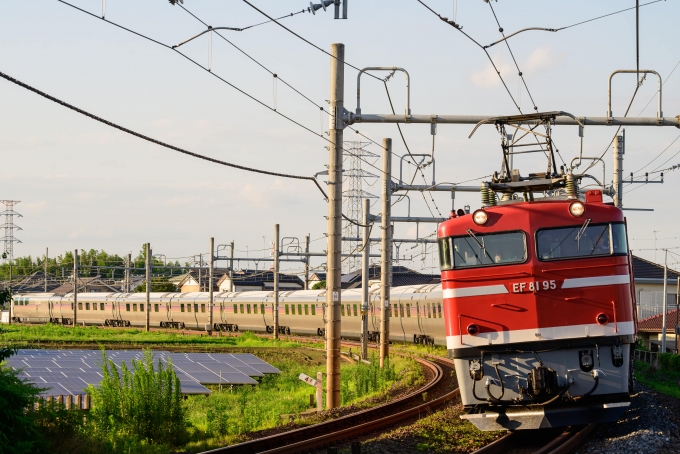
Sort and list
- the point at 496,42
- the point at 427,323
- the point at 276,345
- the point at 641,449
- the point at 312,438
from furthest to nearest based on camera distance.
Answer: the point at 276,345
the point at 427,323
the point at 496,42
the point at 312,438
the point at 641,449

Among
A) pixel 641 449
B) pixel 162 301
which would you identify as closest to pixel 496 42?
pixel 641 449

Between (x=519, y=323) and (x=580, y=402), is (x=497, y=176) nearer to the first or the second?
(x=519, y=323)

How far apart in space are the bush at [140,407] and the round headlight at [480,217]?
6753 mm

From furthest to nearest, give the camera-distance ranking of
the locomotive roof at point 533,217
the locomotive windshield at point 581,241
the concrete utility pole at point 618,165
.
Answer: the concrete utility pole at point 618,165 < the locomotive roof at point 533,217 < the locomotive windshield at point 581,241

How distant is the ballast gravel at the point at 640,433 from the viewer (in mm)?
12570

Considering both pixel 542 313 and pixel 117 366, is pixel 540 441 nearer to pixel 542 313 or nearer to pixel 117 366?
pixel 542 313

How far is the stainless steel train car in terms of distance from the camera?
39.2 m

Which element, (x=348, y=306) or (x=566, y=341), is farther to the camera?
(x=348, y=306)

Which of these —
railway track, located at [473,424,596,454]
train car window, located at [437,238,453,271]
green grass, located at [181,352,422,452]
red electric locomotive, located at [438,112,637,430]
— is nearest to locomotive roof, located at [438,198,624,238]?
red electric locomotive, located at [438,112,637,430]

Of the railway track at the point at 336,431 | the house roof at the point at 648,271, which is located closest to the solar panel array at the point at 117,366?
the railway track at the point at 336,431

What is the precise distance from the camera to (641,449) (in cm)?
1235

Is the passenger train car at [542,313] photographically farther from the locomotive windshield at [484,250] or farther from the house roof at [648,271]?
the house roof at [648,271]

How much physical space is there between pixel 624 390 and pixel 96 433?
28.6 feet

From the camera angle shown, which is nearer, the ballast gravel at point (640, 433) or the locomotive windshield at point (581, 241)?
the ballast gravel at point (640, 433)
